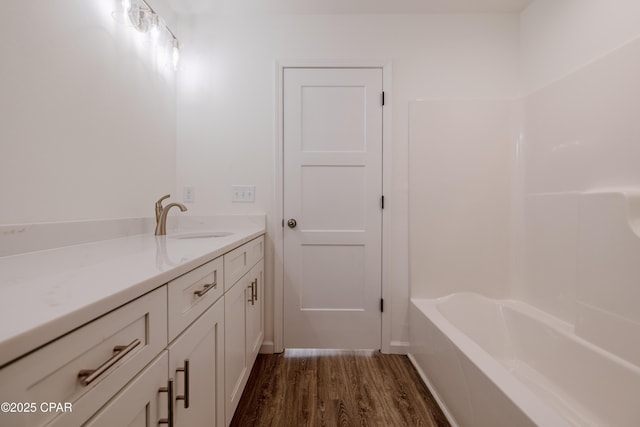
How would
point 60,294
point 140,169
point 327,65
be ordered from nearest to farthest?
point 60,294
point 140,169
point 327,65

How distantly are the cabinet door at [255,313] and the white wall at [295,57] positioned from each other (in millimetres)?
139

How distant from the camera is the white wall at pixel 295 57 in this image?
192cm

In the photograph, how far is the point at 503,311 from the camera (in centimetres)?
178

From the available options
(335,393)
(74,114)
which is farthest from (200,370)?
(74,114)

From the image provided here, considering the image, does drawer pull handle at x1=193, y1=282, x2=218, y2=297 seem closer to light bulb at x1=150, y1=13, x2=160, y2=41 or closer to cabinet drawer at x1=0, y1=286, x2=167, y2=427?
cabinet drawer at x1=0, y1=286, x2=167, y2=427

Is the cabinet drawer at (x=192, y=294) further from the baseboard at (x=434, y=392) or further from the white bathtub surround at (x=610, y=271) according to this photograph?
the white bathtub surround at (x=610, y=271)

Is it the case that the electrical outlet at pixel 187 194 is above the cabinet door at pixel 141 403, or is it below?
above

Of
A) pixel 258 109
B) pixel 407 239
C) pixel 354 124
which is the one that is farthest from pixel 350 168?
pixel 258 109

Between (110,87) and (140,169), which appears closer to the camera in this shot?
(110,87)

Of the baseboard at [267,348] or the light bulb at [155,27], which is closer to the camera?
the light bulb at [155,27]

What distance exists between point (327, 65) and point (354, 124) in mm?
448

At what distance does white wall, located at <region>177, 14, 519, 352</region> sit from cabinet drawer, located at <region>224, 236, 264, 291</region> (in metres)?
0.31

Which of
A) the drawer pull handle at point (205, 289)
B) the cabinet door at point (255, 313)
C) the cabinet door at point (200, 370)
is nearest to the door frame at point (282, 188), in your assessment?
the cabinet door at point (255, 313)

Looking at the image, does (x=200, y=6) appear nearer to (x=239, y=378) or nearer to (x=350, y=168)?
(x=350, y=168)
